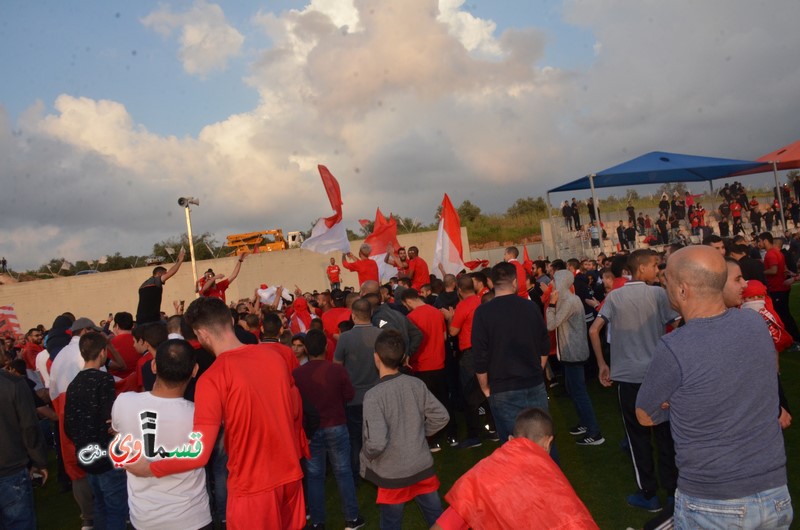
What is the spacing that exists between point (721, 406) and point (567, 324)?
4.50 meters

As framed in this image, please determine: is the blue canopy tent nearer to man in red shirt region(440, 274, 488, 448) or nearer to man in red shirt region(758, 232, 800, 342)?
man in red shirt region(758, 232, 800, 342)

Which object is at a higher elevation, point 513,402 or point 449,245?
point 449,245

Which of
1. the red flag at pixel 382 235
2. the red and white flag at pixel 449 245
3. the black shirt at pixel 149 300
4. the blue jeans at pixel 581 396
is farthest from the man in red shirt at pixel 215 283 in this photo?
the red and white flag at pixel 449 245

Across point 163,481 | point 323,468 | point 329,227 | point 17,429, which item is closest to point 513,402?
point 323,468

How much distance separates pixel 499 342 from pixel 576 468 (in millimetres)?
2077

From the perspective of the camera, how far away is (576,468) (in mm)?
6309

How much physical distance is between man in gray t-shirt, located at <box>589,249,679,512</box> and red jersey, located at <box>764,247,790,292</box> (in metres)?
5.39

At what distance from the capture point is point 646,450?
5.09 metres

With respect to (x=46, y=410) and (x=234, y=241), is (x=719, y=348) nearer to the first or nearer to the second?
(x=46, y=410)

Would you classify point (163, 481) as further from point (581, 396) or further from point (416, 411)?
point (581, 396)

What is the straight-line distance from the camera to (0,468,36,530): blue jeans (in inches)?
177

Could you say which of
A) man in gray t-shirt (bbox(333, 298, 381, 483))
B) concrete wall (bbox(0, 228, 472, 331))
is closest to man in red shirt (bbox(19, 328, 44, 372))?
man in gray t-shirt (bbox(333, 298, 381, 483))

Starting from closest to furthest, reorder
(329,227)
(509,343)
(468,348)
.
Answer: (509,343) < (468,348) < (329,227)

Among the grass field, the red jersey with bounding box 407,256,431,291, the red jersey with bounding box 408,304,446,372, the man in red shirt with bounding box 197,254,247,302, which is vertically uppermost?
the man in red shirt with bounding box 197,254,247,302
